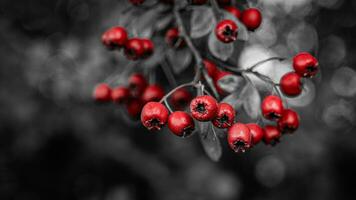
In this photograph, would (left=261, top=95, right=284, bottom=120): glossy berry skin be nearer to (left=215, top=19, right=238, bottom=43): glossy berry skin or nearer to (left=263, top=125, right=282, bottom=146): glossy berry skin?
(left=263, top=125, right=282, bottom=146): glossy berry skin

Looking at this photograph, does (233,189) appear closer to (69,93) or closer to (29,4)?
(69,93)

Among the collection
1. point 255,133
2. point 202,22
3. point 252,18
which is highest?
point 202,22

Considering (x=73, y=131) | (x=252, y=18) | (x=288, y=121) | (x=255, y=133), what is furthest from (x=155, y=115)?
(x=73, y=131)

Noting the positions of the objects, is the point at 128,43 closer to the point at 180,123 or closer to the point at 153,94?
the point at 153,94

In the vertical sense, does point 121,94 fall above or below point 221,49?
below

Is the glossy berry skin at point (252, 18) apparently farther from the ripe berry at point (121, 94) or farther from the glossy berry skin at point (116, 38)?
the ripe berry at point (121, 94)

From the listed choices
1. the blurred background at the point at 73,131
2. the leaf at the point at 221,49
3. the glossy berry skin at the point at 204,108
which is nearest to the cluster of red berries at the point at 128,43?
the leaf at the point at 221,49

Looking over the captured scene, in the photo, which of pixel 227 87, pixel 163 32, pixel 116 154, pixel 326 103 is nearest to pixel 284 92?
pixel 227 87

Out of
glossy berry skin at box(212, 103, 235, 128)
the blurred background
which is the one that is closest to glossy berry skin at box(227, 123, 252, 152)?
glossy berry skin at box(212, 103, 235, 128)
